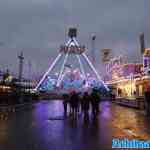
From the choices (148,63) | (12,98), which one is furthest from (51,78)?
(12,98)

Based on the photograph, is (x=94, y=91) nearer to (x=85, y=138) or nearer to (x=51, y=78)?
(x=85, y=138)

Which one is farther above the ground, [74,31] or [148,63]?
[74,31]

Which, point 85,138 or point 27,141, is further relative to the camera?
point 85,138

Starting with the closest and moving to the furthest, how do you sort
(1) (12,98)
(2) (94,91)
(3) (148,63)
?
1. (2) (94,91)
2. (1) (12,98)
3. (3) (148,63)

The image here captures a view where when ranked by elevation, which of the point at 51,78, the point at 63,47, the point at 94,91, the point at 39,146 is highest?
the point at 63,47

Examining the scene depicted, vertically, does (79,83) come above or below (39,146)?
above

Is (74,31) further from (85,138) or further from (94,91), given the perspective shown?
(85,138)

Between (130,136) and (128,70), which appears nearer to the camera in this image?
(130,136)

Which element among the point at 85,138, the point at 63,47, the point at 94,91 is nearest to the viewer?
the point at 85,138

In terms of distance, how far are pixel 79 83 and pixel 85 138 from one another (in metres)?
106

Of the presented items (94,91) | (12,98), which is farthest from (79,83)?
(94,91)

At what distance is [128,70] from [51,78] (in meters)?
32.1

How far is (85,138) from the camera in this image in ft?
38.5

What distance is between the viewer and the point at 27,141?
1084cm
